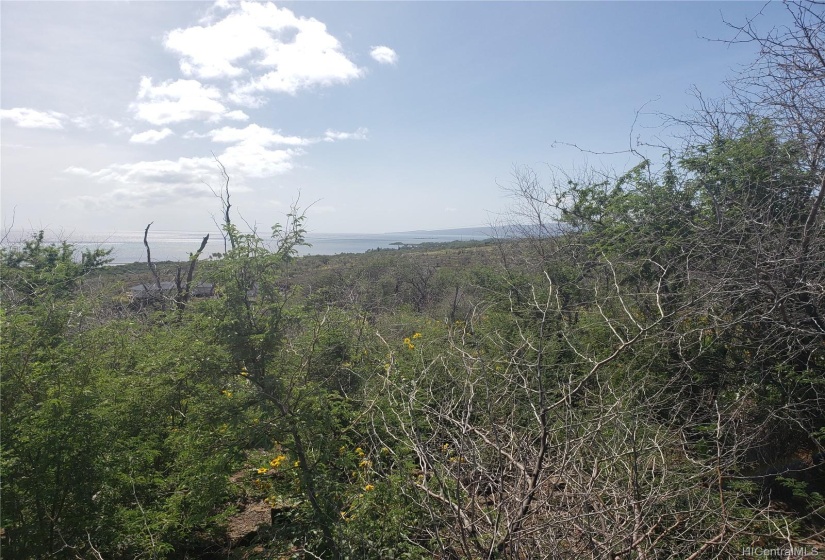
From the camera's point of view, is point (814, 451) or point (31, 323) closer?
point (31, 323)

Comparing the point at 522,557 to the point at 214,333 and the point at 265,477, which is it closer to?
the point at 265,477

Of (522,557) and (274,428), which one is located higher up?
(274,428)

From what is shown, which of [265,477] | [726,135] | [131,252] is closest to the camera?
[265,477]

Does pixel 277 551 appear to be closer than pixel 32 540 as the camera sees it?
No

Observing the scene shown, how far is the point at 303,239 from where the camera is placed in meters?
4.33

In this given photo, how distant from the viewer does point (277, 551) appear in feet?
11.9

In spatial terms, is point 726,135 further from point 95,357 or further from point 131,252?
point 131,252

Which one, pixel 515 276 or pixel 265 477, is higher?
pixel 515 276

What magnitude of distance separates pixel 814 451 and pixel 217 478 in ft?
22.8

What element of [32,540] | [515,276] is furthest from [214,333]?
[515,276]

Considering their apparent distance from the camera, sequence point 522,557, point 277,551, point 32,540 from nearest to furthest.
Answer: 1. point 522,557
2. point 32,540
3. point 277,551

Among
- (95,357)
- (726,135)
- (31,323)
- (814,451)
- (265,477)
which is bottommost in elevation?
(814,451)

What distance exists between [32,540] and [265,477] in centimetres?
171

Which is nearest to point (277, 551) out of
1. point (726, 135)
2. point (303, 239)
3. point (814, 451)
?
point (303, 239)
